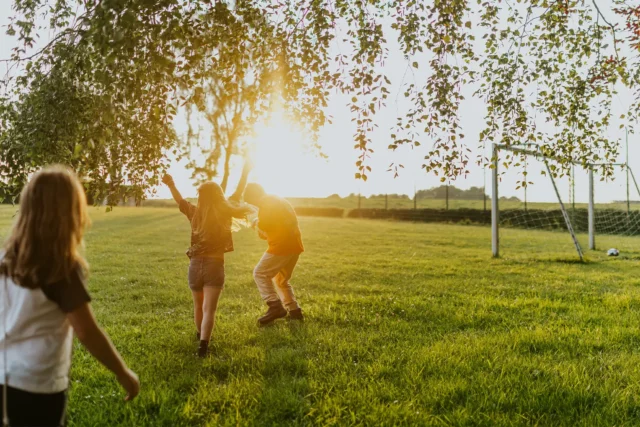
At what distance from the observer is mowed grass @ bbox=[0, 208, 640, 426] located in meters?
4.53

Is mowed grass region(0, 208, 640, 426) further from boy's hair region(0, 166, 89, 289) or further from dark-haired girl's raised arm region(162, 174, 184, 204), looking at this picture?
boy's hair region(0, 166, 89, 289)

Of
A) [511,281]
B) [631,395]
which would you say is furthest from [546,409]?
[511,281]

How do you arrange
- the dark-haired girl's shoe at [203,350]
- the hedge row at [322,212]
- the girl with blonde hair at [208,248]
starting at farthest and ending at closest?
1. the hedge row at [322,212]
2. the girl with blonde hair at [208,248]
3. the dark-haired girl's shoe at [203,350]

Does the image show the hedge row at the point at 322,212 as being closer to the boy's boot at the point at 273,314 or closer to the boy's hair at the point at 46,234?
the boy's boot at the point at 273,314

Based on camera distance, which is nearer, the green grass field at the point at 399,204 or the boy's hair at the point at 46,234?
the boy's hair at the point at 46,234

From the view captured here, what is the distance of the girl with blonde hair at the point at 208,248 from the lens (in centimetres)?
616

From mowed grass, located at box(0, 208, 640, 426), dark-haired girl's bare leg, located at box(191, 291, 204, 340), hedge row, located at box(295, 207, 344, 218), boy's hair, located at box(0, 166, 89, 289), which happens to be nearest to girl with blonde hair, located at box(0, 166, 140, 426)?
boy's hair, located at box(0, 166, 89, 289)

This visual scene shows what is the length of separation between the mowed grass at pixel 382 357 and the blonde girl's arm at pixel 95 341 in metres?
1.91

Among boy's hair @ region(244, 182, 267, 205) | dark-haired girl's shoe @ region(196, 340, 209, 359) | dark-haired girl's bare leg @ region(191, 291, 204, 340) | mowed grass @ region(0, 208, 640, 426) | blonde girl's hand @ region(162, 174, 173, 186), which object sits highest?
blonde girl's hand @ region(162, 174, 173, 186)

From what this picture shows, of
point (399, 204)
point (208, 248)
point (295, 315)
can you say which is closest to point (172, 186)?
point (208, 248)

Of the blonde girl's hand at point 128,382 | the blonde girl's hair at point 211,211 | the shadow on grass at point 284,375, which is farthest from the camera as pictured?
the blonde girl's hair at point 211,211

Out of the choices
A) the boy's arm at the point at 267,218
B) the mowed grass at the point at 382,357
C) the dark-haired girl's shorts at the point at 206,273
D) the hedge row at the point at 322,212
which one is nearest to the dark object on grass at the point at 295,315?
the mowed grass at the point at 382,357

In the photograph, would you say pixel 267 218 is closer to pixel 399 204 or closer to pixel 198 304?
pixel 198 304

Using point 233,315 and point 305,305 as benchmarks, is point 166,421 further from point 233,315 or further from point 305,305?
point 305,305
